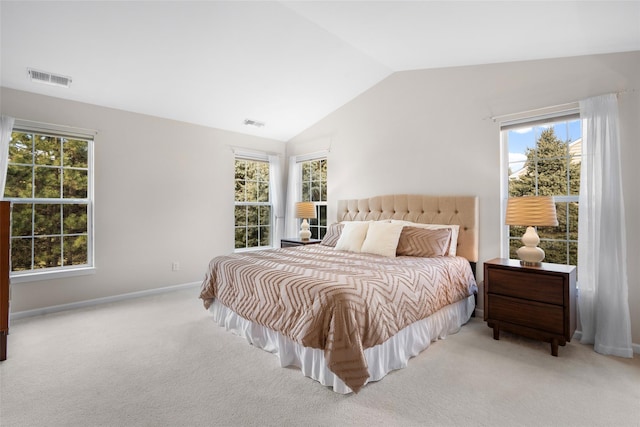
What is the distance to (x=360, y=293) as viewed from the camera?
197 centimetres

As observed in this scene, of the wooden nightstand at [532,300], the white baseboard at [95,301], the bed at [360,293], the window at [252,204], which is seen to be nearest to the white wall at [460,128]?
the bed at [360,293]

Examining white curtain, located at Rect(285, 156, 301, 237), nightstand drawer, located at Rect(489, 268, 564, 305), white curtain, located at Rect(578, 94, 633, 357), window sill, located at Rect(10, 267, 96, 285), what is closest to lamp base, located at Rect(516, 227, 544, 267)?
nightstand drawer, located at Rect(489, 268, 564, 305)

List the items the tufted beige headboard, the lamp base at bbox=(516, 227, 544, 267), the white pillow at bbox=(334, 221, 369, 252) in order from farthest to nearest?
1. the white pillow at bbox=(334, 221, 369, 252)
2. the tufted beige headboard
3. the lamp base at bbox=(516, 227, 544, 267)

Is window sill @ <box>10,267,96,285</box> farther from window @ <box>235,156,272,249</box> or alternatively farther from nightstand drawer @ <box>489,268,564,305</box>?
nightstand drawer @ <box>489,268,564,305</box>

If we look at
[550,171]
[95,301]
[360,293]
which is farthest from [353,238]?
[95,301]

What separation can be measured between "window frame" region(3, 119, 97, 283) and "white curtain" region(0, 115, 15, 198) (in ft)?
0.38

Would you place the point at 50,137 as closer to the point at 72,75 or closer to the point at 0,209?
the point at 72,75

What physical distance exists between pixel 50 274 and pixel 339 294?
134 inches

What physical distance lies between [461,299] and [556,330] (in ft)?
2.48

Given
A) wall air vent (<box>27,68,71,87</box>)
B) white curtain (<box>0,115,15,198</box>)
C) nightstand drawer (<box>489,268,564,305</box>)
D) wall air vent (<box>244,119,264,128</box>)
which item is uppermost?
wall air vent (<box>244,119,264,128</box>)

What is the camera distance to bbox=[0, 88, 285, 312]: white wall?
11.5 ft

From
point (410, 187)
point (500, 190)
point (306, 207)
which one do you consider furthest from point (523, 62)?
point (306, 207)

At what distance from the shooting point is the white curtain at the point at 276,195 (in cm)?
541

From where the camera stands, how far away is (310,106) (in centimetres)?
457
